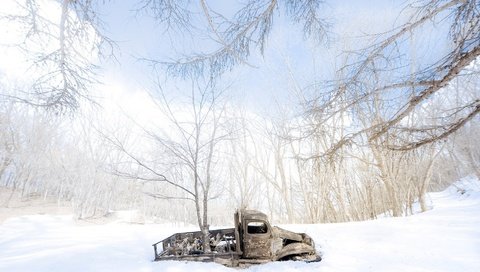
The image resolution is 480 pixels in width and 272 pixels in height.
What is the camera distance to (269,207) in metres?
22.3

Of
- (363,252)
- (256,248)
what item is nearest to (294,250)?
(256,248)

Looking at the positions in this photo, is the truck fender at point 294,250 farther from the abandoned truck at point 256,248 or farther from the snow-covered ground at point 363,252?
the snow-covered ground at point 363,252

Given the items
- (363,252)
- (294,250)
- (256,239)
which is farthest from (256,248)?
(363,252)

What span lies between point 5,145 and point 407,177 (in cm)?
3578

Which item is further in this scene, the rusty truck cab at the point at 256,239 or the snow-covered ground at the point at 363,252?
the rusty truck cab at the point at 256,239

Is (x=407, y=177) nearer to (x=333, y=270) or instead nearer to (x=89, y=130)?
(x=333, y=270)

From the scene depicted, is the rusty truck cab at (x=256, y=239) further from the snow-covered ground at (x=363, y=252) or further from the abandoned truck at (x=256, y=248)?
the snow-covered ground at (x=363, y=252)

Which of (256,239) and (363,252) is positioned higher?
(256,239)

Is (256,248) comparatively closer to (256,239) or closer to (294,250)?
(256,239)

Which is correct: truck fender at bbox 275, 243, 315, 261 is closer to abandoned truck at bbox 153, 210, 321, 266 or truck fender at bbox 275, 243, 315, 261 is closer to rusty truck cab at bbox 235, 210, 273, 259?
abandoned truck at bbox 153, 210, 321, 266

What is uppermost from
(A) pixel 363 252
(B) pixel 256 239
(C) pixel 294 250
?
(B) pixel 256 239

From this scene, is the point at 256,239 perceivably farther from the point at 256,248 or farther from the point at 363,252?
the point at 363,252

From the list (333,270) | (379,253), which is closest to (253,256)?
(333,270)

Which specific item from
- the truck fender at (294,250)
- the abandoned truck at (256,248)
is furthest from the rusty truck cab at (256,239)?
the truck fender at (294,250)
